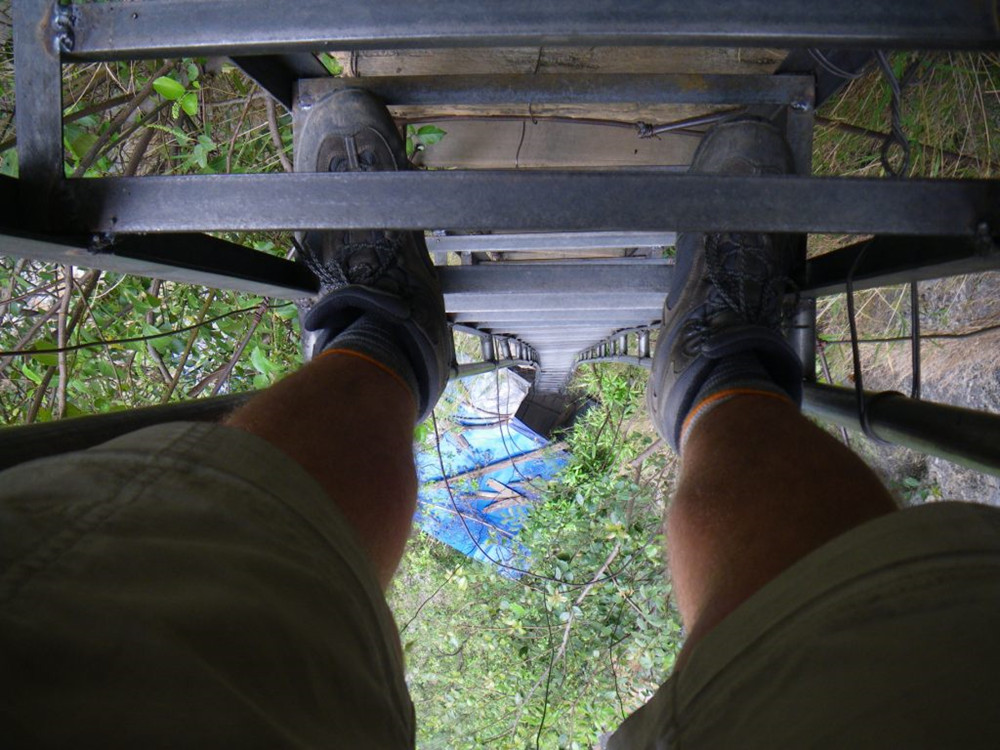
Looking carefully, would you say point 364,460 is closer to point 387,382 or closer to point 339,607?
point 387,382

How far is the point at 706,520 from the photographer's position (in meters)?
1.07

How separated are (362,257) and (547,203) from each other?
0.69 metres

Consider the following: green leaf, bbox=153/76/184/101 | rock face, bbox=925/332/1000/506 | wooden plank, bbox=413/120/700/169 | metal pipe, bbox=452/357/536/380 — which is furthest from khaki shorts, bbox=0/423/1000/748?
rock face, bbox=925/332/1000/506

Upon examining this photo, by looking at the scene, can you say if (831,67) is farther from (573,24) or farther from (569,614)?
(569,614)

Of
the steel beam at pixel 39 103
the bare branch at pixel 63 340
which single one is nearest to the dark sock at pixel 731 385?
the steel beam at pixel 39 103

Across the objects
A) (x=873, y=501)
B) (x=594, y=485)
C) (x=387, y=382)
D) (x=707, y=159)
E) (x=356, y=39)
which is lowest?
(x=873, y=501)

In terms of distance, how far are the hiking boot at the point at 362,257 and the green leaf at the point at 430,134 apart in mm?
362

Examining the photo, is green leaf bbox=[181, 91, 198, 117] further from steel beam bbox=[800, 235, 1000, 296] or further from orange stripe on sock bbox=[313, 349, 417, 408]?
steel beam bbox=[800, 235, 1000, 296]

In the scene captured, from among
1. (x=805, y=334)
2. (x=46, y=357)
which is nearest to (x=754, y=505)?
(x=805, y=334)

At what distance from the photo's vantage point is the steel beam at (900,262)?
100 cm

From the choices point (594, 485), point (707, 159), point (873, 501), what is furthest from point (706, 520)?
point (594, 485)

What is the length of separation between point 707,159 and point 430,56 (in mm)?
725

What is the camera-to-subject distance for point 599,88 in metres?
1.49

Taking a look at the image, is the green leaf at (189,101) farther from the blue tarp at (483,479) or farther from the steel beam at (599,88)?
the blue tarp at (483,479)
